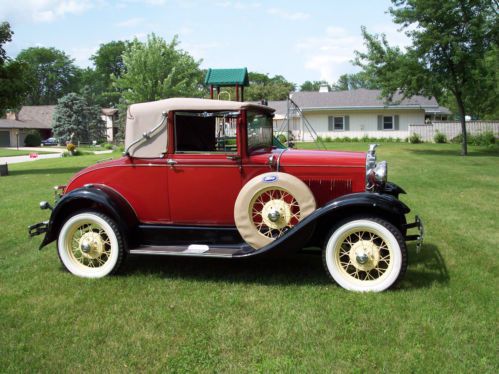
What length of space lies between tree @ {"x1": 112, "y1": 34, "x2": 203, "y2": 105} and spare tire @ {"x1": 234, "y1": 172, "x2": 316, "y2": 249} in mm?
23124

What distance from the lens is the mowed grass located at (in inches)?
126

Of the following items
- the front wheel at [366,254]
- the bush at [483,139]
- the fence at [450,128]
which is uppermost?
the fence at [450,128]

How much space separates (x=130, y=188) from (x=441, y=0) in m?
19.3

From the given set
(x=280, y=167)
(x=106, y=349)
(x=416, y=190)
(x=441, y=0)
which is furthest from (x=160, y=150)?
(x=441, y=0)

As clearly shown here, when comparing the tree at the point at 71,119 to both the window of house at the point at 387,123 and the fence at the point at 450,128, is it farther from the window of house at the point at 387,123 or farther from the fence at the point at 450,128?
the fence at the point at 450,128

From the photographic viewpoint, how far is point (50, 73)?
8319 centimetres

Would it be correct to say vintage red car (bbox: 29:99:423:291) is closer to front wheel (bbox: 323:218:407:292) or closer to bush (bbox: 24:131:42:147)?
front wheel (bbox: 323:218:407:292)

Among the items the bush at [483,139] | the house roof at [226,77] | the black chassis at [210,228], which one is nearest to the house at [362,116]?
the bush at [483,139]

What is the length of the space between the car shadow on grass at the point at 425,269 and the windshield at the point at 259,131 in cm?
202

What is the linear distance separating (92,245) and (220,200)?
1.43 metres

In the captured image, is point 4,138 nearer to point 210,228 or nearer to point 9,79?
point 9,79

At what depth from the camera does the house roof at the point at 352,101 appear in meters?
34.3

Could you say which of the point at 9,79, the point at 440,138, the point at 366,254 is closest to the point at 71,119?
the point at 9,79

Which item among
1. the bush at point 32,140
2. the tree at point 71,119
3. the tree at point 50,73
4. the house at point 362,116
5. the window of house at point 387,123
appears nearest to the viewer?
the house at point 362,116
